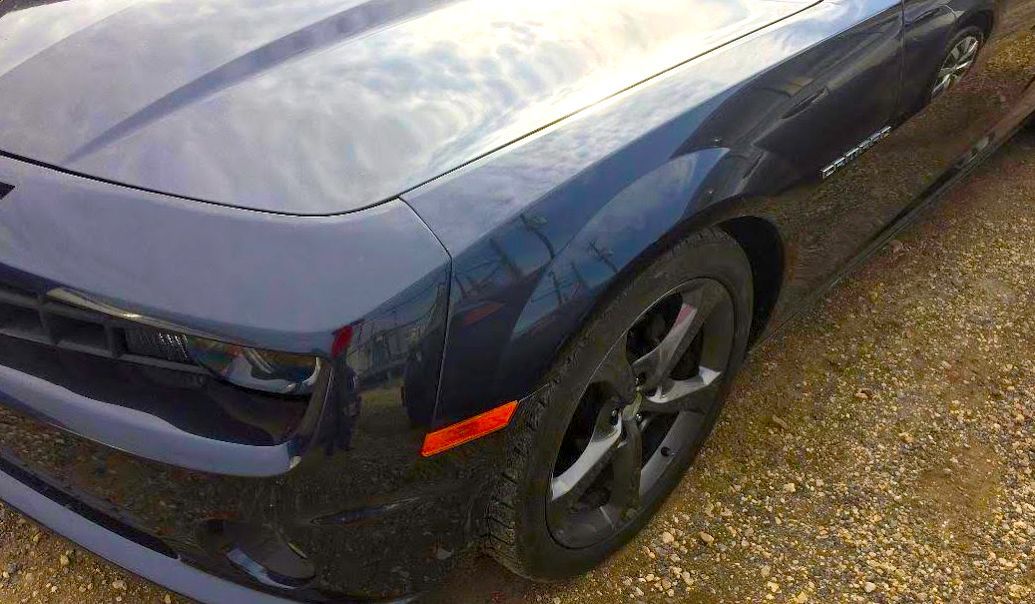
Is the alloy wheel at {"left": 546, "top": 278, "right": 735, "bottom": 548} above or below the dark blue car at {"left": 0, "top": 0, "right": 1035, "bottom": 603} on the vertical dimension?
below

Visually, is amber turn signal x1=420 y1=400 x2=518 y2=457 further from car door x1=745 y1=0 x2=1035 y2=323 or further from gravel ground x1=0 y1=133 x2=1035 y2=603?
car door x1=745 y1=0 x2=1035 y2=323

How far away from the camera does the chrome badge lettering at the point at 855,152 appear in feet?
6.30

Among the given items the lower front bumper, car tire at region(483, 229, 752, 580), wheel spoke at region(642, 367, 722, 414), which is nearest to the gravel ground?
the lower front bumper

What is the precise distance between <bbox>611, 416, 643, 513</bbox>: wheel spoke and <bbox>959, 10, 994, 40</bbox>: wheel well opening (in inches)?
56.8

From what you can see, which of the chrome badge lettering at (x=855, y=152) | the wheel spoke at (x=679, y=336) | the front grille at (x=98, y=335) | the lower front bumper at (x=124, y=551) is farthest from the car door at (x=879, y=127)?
the lower front bumper at (x=124, y=551)

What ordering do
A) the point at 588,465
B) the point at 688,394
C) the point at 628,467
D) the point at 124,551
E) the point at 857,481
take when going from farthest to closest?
the point at 857,481 < the point at 688,394 < the point at 628,467 < the point at 588,465 < the point at 124,551

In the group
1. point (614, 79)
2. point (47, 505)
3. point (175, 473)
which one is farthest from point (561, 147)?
point (47, 505)

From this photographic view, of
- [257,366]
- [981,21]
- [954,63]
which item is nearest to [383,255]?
[257,366]

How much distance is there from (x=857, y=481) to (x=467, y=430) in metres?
1.34

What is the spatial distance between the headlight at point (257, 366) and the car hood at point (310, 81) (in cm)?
24

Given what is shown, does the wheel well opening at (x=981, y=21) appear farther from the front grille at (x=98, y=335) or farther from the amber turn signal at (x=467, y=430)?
the front grille at (x=98, y=335)

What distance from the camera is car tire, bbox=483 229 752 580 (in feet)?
4.88

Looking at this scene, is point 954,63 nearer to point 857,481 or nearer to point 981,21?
point 981,21

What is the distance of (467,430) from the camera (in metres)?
1.35
